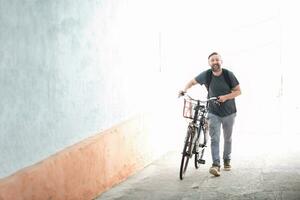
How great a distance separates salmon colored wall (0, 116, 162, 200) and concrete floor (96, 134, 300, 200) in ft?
0.81

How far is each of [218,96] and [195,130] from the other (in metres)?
0.72

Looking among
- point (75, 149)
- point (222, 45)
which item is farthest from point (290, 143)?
point (75, 149)

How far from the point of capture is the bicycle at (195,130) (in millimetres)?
8438

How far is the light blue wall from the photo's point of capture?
18.0 ft

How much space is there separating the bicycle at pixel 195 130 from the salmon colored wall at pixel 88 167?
966 mm

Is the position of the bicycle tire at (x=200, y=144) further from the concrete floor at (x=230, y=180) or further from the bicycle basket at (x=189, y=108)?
the bicycle basket at (x=189, y=108)

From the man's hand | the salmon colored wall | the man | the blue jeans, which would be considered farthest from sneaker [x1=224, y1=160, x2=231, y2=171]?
the salmon colored wall

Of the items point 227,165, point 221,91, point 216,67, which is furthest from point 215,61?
point 227,165

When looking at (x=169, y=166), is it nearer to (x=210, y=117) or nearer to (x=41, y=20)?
(x=210, y=117)

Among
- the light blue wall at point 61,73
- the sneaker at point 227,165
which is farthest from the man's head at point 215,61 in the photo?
the sneaker at point 227,165

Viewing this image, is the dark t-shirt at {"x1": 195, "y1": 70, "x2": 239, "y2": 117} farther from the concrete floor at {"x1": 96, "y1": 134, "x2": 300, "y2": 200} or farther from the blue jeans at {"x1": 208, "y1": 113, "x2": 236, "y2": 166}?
the concrete floor at {"x1": 96, "y1": 134, "x2": 300, "y2": 200}

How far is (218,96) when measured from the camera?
8.68 meters

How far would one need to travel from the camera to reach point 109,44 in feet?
26.7

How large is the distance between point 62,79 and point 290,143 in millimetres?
6324
